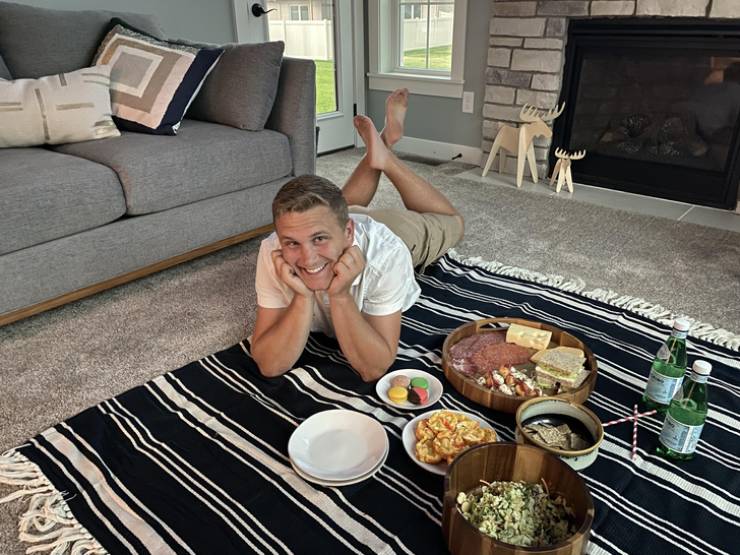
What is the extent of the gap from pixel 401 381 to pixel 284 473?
Answer: 39 centimetres

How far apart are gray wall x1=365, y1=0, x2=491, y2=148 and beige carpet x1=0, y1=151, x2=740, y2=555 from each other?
39.4 inches

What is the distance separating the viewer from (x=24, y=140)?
7.22 ft

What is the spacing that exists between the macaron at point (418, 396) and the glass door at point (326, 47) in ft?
9.58

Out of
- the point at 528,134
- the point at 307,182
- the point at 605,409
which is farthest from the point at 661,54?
the point at 307,182

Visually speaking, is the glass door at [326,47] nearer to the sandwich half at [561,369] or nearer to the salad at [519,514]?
the sandwich half at [561,369]

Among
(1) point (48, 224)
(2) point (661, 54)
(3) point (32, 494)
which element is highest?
(2) point (661, 54)

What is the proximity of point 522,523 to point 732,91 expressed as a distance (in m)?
2.83

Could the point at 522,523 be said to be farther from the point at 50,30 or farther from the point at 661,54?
the point at 661,54

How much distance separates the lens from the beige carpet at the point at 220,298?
161cm

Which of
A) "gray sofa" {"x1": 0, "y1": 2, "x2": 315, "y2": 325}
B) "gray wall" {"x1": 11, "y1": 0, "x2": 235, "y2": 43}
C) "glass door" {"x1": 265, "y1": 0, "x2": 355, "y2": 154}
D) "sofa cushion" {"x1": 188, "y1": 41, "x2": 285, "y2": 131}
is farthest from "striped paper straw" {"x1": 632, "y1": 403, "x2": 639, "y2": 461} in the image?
"glass door" {"x1": 265, "y1": 0, "x2": 355, "y2": 154}

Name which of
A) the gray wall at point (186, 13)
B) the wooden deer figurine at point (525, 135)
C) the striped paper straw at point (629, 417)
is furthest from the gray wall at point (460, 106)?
the striped paper straw at point (629, 417)

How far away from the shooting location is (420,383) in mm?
1446

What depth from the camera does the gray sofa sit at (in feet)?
6.05

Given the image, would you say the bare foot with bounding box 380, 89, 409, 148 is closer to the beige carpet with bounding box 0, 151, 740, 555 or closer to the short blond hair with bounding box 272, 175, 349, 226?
the beige carpet with bounding box 0, 151, 740, 555
